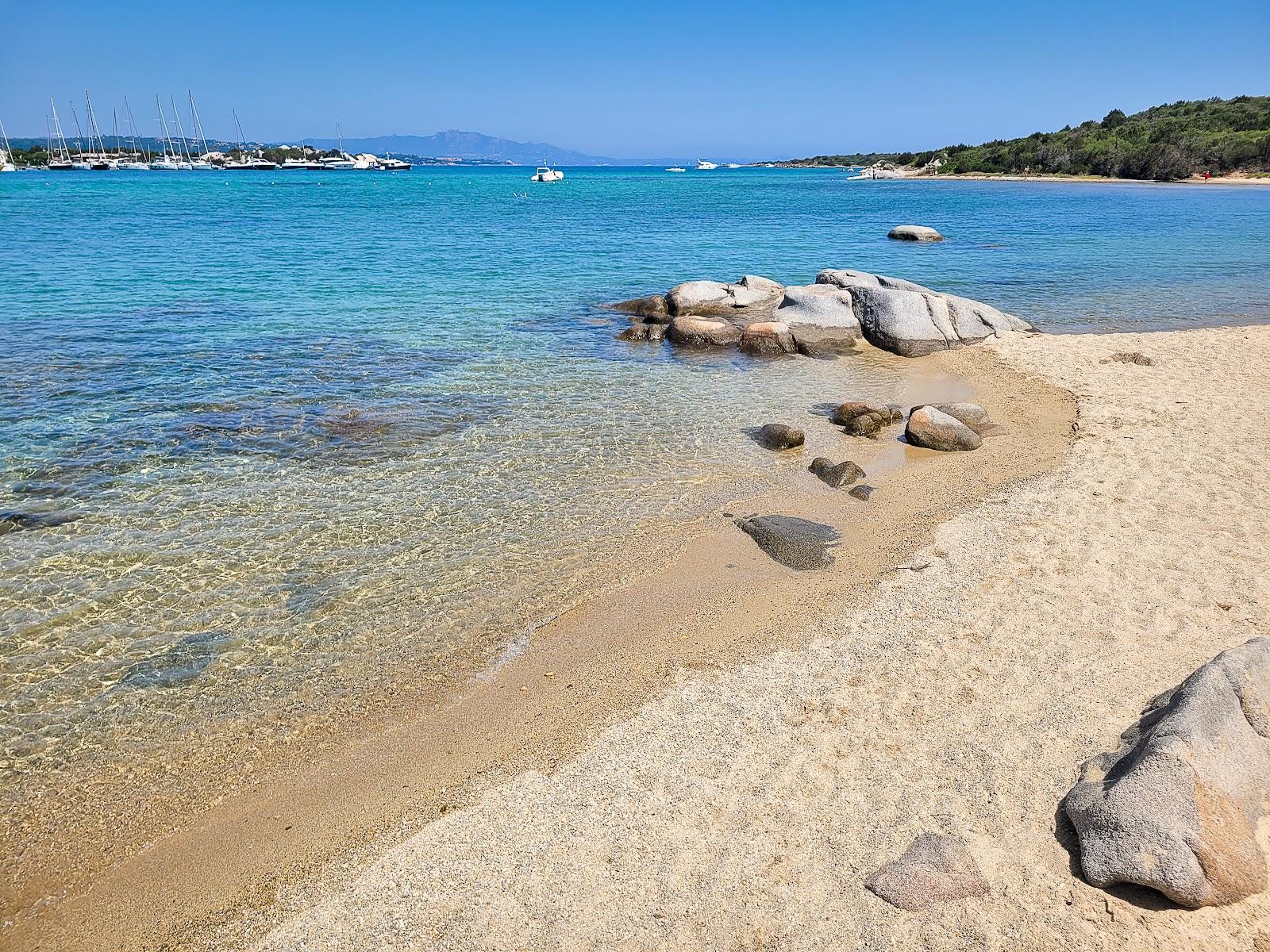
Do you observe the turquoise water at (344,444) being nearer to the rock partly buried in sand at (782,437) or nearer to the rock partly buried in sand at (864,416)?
the rock partly buried in sand at (782,437)

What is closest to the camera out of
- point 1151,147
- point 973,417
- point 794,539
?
point 794,539

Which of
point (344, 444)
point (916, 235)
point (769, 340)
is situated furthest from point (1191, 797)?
point (916, 235)

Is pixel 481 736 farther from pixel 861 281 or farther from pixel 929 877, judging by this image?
pixel 861 281

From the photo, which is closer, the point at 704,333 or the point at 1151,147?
the point at 704,333

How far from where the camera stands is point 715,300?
21172 millimetres

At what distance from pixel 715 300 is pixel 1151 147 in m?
97.9

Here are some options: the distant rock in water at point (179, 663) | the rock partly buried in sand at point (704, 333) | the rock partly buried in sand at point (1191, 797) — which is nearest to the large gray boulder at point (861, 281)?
the rock partly buried in sand at point (704, 333)

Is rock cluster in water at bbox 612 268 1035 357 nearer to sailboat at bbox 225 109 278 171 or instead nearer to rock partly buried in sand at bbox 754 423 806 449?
rock partly buried in sand at bbox 754 423 806 449

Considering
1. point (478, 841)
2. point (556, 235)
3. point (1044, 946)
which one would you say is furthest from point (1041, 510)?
point (556, 235)

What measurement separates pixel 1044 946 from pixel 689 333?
50.9ft

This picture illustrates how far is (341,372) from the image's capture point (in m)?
15.5

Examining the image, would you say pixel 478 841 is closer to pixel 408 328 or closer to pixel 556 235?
pixel 408 328

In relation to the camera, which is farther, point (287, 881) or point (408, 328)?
point (408, 328)

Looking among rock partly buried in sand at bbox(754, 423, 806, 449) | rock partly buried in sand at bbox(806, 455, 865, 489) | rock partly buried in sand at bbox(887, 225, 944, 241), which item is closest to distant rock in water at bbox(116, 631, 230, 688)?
rock partly buried in sand at bbox(806, 455, 865, 489)
